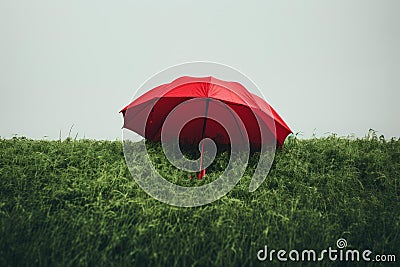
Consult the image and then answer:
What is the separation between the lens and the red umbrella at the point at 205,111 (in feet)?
18.5

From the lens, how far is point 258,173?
6.14 metres

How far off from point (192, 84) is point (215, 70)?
393 mm

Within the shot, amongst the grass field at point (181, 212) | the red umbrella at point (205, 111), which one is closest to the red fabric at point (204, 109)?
the red umbrella at point (205, 111)

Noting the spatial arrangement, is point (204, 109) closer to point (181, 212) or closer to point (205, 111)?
point (205, 111)

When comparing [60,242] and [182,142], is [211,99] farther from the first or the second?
[60,242]

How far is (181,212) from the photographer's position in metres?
5.00

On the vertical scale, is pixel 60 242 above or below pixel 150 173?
Answer: below

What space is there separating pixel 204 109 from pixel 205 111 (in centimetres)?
3

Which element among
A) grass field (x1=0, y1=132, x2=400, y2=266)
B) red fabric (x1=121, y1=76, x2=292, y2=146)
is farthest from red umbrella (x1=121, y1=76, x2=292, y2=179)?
grass field (x1=0, y1=132, x2=400, y2=266)

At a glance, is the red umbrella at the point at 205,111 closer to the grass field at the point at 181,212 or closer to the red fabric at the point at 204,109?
the red fabric at the point at 204,109

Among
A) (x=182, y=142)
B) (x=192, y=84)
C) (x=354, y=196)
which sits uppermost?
(x=192, y=84)

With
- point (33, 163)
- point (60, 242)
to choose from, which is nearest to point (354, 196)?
point (60, 242)

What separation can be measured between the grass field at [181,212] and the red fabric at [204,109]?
1.47ft

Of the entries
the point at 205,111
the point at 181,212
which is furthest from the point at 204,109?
the point at 181,212
